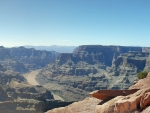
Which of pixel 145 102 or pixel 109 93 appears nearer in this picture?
pixel 145 102

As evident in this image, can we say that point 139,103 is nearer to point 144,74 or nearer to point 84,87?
point 144,74

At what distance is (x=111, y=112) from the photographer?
22.8 m

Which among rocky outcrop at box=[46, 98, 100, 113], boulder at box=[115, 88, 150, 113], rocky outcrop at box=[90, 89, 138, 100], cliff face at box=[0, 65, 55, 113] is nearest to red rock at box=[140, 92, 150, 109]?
boulder at box=[115, 88, 150, 113]

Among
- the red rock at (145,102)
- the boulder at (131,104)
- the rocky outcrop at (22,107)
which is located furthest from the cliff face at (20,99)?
the red rock at (145,102)

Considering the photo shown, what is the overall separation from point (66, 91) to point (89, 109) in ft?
528

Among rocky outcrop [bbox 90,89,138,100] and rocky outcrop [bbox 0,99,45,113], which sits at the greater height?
rocky outcrop [bbox 90,89,138,100]

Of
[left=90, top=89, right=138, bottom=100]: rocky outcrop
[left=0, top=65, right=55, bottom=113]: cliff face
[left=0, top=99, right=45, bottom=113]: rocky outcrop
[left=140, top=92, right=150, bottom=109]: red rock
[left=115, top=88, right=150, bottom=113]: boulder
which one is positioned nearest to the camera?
[left=140, top=92, right=150, bottom=109]: red rock

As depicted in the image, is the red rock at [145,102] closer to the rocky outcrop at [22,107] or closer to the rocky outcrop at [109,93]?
the rocky outcrop at [109,93]

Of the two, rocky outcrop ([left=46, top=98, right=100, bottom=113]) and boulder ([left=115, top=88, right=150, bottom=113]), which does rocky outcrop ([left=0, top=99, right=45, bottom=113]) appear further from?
boulder ([left=115, top=88, right=150, bottom=113])

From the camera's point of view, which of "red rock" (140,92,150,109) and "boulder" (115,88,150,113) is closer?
"red rock" (140,92,150,109)

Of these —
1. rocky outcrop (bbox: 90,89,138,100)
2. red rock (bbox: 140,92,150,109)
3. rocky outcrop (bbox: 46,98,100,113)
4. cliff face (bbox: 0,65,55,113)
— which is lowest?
cliff face (bbox: 0,65,55,113)

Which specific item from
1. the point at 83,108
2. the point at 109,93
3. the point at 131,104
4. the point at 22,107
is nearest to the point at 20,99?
the point at 22,107

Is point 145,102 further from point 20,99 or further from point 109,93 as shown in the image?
point 20,99

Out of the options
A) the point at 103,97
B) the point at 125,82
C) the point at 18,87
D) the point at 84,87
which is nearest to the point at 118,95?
the point at 103,97
